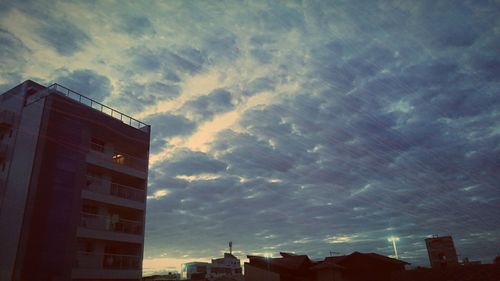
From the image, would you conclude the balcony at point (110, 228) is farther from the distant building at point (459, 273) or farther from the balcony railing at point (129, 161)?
the distant building at point (459, 273)

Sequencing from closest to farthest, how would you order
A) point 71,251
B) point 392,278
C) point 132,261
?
point 71,251 → point 132,261 → point 392,278

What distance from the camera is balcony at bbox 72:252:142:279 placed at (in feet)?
Answer: 81.0

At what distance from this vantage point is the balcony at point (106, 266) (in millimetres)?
24703

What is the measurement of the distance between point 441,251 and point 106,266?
210 feet

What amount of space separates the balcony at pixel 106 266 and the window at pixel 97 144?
891 cm

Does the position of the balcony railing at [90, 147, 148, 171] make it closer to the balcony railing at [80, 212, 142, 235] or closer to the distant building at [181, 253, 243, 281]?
the balcony railing at [80, 212, 142, 235]

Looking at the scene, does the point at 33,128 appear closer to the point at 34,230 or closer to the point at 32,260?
the point at 34,230

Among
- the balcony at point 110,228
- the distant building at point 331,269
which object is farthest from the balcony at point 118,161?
the distant building at point 331,269

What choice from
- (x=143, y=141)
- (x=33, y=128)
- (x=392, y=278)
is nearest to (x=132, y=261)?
(x=143, y=141)

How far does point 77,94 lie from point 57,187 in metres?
7.97

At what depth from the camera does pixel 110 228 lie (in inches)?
1117

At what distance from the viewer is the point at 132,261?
28.4 m

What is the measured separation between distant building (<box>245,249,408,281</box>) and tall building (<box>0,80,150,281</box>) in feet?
63.1

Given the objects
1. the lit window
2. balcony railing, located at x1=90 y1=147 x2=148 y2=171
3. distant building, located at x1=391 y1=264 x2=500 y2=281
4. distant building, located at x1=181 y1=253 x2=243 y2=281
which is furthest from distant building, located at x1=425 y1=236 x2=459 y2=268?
the lit window
